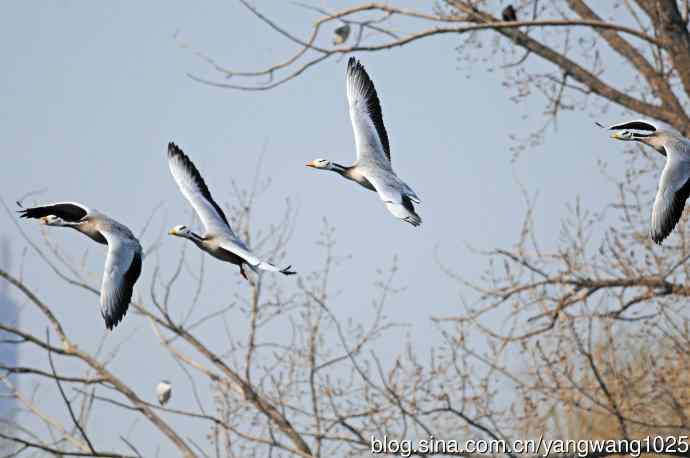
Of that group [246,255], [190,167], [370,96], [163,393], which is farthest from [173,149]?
[163,393]

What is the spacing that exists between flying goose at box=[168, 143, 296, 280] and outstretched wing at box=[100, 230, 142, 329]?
150 mm

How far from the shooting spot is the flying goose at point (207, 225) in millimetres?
2198

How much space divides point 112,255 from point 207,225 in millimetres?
278

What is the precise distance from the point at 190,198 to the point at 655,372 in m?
7.75

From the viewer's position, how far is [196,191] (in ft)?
10.2

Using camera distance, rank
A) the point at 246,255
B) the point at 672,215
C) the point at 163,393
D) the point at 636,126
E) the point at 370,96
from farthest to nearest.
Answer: the point at 163,393 → the point at 370,96 → the point at 636,126 → the point at 672,215 → the point at 246,255

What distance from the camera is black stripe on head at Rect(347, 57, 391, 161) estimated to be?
133 inches

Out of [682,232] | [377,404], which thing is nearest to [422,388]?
[377,404]

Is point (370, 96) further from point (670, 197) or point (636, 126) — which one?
point (670, 197)

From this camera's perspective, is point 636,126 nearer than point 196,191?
Yes

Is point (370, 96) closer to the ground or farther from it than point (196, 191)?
farther from it

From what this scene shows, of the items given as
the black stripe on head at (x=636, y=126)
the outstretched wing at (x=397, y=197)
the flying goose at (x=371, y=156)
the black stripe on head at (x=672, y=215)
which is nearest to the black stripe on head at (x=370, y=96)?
the flying goose at (x=371, y=156)

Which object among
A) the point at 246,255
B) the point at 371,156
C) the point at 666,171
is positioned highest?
the point at 371,156

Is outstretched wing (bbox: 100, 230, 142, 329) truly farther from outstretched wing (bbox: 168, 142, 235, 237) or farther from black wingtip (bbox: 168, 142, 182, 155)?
black wingtip (bbox: 168, 142, 182, 155)
